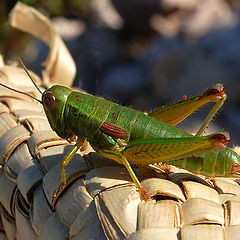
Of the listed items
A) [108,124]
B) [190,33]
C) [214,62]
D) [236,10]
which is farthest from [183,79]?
[108,124]

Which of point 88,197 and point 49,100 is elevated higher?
point 49,100

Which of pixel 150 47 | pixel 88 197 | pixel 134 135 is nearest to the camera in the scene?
pixel 88 197

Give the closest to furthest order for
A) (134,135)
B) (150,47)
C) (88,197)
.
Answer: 1. (88,197)
2. (134,135)
3. (150,47)

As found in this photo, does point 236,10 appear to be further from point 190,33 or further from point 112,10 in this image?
point 112,10

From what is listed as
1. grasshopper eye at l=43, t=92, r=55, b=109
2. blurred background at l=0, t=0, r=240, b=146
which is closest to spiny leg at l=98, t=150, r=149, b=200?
grasshopper eye at l=43, t=92, r=55, b=109

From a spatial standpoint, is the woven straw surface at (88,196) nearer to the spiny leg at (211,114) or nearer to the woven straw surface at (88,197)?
the woven straw surface at (88,197)

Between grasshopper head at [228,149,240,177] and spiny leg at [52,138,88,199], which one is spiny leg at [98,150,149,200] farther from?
grasshopper head at [228,149,240,177]

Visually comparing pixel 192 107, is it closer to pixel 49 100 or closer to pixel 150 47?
pixel 49 100

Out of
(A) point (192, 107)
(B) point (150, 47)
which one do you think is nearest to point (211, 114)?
(A) point (192, 107)
